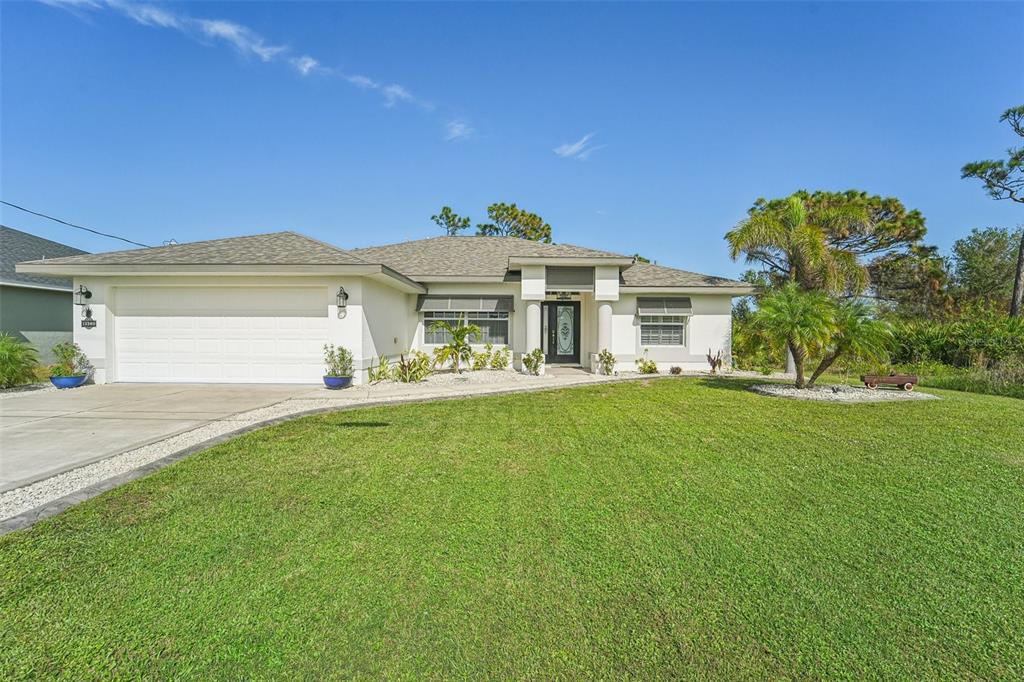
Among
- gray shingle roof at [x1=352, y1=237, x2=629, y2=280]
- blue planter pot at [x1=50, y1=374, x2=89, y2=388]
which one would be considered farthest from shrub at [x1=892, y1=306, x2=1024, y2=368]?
blue planter pot at [x1=50, y1=374, x2=89, y2=388]

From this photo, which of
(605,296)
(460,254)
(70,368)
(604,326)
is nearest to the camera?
(70,368)

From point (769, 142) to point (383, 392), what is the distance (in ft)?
57.3

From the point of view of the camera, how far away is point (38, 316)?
55.2ft

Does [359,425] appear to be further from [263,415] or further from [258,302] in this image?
[258,302]

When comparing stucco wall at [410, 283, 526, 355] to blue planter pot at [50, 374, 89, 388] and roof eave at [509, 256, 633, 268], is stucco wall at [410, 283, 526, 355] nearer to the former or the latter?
roof eave at [509, 256, 633, 268]

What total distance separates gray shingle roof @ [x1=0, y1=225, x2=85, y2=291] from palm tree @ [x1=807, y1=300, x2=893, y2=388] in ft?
82.1

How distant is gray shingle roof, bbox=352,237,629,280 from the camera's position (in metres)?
16.3

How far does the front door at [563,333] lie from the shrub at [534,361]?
296 cm

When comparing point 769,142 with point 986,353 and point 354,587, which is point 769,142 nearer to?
point 986,353

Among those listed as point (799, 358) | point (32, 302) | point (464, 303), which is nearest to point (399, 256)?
point (464, 303)

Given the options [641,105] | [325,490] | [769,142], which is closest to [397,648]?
[325,490]

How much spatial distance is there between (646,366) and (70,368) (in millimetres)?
18608

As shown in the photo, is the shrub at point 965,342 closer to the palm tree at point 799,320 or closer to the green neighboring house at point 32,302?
the palm tree at point 799,320

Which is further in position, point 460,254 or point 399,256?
point 460,254
